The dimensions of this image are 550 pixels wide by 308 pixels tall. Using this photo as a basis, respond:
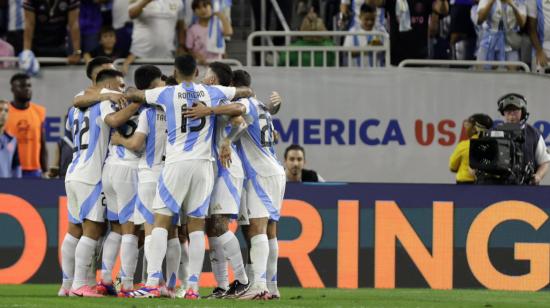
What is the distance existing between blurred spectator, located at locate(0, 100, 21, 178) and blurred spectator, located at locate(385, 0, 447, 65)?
5.37 metres

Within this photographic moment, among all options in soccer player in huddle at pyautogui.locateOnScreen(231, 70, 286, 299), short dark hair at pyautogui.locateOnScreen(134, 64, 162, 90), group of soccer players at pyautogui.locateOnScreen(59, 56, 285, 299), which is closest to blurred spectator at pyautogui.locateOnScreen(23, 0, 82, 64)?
group of soccer players at pyautogui.locateOnScreen(59, 56, 285, 299)

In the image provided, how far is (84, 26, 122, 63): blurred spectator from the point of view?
21156 millimetres

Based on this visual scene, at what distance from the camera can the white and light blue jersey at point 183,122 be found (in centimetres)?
1424

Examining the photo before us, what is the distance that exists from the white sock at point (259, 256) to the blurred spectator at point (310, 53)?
6994 mm

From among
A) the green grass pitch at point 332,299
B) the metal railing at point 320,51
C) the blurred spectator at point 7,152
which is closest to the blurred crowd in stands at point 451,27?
the metal railing at point 320,51

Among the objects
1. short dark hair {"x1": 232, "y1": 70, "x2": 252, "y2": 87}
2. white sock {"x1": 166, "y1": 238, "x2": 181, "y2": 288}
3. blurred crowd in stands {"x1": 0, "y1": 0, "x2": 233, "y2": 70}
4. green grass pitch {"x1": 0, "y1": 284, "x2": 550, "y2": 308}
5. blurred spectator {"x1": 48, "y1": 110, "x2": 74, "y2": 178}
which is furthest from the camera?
blurred crowd in stands {"x1": 0, "y1": 0, "x2": 233, "y2": 70}

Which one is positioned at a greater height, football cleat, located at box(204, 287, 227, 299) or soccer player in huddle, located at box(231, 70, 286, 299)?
soccer player in huddle, located at box(231, 70, 286, 299)

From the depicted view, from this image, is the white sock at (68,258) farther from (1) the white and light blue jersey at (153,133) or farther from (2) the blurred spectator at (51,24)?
(2) the blurred spectator at (51,24)

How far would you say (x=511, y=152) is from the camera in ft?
58.8

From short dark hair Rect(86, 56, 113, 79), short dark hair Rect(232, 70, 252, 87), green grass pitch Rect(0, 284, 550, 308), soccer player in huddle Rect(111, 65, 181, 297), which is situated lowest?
green grass pitch Rect(0, 284, 550, 308)

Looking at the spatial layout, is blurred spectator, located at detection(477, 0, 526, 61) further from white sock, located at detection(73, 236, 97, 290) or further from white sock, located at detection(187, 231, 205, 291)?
white sock, located at detection(73, 236, 97, 290)

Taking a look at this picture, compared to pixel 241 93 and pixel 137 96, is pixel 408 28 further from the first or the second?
pixel 137 96

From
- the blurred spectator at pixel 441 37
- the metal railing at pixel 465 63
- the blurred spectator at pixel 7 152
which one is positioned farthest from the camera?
the blurred spectator at pixel 441 37

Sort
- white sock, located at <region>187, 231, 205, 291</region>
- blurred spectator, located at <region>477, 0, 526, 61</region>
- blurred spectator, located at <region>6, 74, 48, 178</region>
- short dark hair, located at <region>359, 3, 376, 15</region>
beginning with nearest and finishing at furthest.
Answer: white sock, located at <region>187, 231, 205, 291</region>
blurred spectator, located at <region>6, 74, 48, 178</region>
blurred spectator, located at <region>477, 0, 526, 61</region>
short dark hair, located at <region>359, 3, 376, 15</region>
